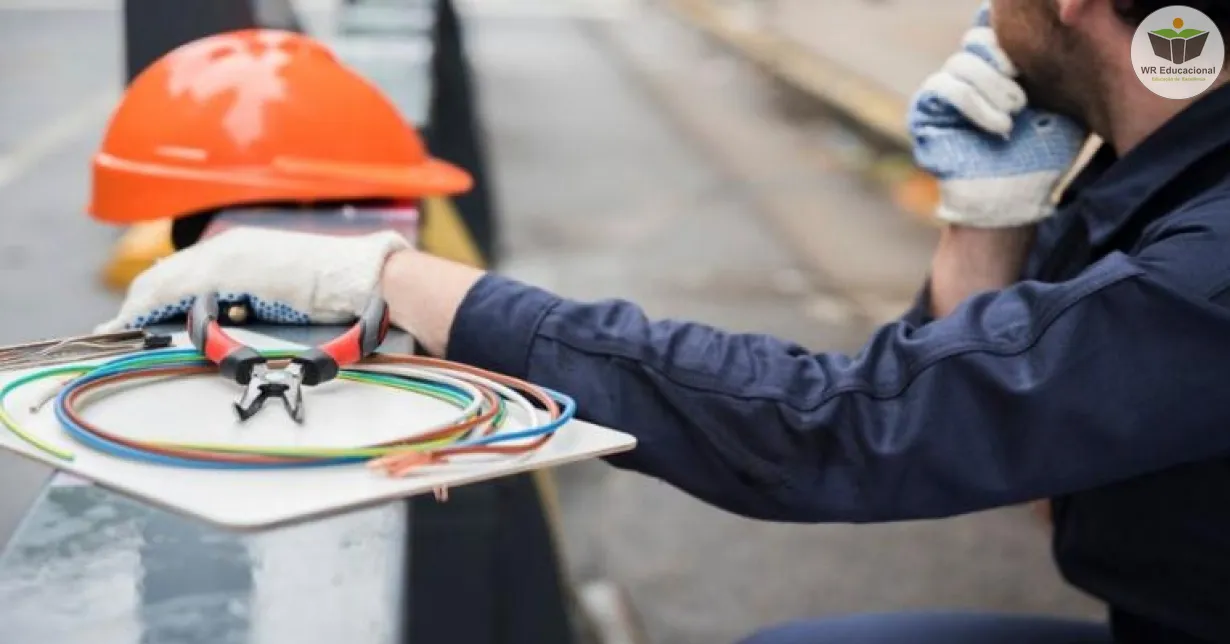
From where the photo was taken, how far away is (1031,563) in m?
2.85

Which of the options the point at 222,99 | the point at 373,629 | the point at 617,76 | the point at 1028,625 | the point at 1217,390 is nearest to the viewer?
the point at 373,629

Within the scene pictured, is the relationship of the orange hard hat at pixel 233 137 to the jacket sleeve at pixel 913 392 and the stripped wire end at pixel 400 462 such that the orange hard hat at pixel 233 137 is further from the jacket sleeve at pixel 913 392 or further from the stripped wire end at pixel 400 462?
the stripped wire end at pixel 400 462

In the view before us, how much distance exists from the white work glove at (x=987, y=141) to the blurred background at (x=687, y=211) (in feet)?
3.18

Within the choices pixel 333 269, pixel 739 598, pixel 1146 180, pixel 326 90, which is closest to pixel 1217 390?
pixel 1146 180

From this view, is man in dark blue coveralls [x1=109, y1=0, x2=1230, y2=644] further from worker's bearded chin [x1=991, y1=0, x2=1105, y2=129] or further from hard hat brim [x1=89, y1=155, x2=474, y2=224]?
hard hat brim [x1=89, y1=155, x2=474, y2=224]

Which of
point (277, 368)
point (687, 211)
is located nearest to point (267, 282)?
point (277, 368)

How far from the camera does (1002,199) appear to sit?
1479 millimetres

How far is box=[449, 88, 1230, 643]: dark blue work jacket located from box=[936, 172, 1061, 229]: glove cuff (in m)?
0.36

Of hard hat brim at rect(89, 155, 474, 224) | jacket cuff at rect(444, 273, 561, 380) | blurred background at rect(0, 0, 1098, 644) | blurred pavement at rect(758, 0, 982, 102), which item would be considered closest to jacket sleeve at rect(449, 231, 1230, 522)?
jacket cuff at rect(444, 273, 561, 380)

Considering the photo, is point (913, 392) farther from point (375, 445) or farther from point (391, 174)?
point (391, 174)

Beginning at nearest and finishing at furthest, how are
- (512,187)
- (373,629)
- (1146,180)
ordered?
(373,629) < (1146,180) < (512,187)

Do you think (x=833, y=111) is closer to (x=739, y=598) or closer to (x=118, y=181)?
(x=739, y=598)

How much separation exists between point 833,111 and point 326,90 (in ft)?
18.9

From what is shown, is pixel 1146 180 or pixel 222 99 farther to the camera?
pixel 222 99
